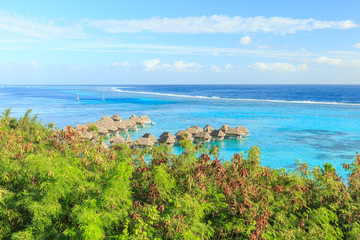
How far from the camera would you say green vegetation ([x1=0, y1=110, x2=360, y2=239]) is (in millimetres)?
5227

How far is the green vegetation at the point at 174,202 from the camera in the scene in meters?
5.23

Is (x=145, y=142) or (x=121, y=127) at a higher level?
(x=121, y=127)

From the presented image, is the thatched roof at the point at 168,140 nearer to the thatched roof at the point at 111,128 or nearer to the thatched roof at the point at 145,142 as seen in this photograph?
the thatched roof at the point at 145,142

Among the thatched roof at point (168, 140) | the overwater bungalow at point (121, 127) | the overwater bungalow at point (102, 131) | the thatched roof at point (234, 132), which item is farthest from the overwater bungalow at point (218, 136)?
the overwater bungalow at point (102, 131)

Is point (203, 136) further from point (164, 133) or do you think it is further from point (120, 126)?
point (120, 126)

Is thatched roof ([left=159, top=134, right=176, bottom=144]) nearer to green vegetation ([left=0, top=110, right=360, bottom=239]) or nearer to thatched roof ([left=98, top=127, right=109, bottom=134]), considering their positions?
thatched roof ([left=98, top=127, right=109, bottom=134])

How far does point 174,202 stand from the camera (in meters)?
5.57

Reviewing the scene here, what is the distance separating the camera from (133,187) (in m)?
6.88

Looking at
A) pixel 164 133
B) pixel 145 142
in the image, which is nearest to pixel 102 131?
pixel 145 142

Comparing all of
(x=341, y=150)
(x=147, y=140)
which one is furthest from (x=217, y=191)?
(x=341, y=150)

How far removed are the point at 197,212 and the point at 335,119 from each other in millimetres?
51334

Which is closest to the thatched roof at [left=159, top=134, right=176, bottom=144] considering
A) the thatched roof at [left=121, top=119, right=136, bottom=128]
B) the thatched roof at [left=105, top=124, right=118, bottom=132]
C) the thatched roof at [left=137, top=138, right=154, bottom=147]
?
the thatched roof at [left=137, top=138, right=154, bottom=147]

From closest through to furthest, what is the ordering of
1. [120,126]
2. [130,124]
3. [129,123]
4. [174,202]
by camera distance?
1. [174,202]
2. [120,126]
3. [130,124]
4. [129,123]

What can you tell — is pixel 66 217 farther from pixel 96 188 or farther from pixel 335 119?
pixel 335 119
